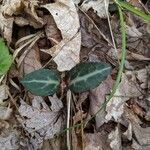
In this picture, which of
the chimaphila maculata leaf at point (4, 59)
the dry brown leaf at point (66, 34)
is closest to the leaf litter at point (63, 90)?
the dry brown leaf at point (66, 34)

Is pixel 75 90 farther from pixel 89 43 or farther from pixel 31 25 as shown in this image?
pixel 31 25

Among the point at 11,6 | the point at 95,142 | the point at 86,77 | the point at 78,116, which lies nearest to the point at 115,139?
the point at 95,142

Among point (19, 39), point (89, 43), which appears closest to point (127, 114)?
point (89, 43)

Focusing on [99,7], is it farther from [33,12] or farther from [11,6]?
[11,6]

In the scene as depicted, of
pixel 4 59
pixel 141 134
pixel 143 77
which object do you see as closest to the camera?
pixel 4 59

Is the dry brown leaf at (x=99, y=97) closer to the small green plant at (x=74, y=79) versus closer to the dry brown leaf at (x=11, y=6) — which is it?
the small green plant at (x=74, y=79)

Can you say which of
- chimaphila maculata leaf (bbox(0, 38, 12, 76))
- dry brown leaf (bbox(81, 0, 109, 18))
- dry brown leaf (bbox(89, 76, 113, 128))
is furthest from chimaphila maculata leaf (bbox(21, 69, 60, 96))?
dry brown leaf (bbox(81, 0, 109, 18))
